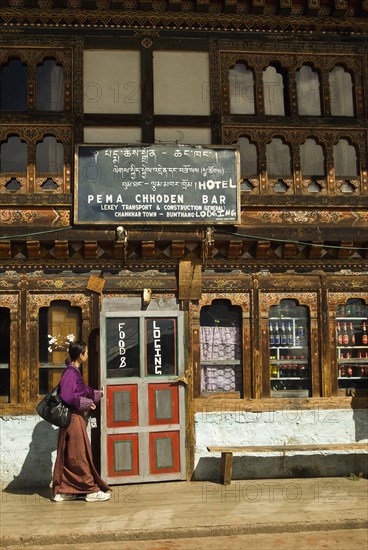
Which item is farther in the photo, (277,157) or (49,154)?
(277,157)

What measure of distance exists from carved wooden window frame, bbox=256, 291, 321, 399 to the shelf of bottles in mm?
381

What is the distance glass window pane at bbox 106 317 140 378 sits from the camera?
32.4 ft

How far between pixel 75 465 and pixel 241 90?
6.40 metres

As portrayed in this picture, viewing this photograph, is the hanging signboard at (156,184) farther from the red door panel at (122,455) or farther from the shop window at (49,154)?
the red door panel at (122,455)

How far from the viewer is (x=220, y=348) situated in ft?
34.6

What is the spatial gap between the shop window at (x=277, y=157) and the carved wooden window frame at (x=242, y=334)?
2.56 meters

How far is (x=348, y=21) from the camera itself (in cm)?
1099

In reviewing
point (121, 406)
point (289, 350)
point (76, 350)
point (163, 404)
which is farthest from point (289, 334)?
point (76, 350)

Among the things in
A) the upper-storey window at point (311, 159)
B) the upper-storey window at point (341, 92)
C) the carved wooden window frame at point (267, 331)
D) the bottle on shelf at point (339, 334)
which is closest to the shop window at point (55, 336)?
the carved wooden window frame at point (267, 331)

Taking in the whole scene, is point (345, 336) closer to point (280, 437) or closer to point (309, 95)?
point (280, 437)

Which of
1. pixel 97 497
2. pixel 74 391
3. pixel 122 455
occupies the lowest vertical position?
pixel 97 497

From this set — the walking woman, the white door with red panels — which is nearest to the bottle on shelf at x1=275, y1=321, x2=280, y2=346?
the white door with red panels

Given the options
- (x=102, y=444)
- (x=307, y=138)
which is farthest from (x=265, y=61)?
(x=102, y=444)

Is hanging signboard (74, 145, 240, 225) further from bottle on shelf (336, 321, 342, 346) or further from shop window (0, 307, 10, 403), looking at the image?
bottle on shelf (336, 321, 342, 346)
